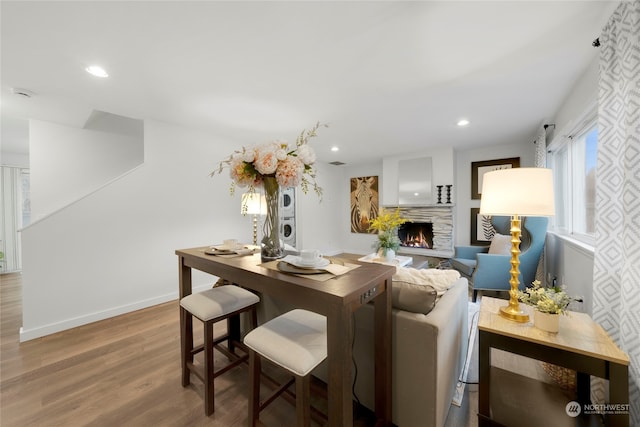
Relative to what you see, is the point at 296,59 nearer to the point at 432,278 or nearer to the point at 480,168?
the point at 432,278

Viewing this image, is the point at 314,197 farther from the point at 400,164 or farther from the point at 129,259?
the point at 129,259

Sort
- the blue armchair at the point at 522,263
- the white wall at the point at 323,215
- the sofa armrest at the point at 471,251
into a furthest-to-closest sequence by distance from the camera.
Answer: the white wall at the point at 323,215, the sofa armrest at the point at 471,251, the blue armchair at the point at 522,263

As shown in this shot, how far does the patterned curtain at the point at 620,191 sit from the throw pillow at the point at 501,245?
76.0 inches

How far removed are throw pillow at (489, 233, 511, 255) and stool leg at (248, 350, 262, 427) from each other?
3402mm

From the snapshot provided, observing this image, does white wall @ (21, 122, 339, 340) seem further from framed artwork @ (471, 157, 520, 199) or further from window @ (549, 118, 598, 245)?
framed artwork @ (471, 157, 520, 199)

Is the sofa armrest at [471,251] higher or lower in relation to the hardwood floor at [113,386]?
higher

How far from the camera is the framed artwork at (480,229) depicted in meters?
4.45

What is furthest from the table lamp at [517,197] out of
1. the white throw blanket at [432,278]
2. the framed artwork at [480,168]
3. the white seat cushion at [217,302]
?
the framed artwork at [480,168]

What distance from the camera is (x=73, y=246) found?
2.59 m

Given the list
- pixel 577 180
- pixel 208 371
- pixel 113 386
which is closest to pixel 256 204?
Result: pixel 208 371

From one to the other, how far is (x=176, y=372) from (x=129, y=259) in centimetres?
174

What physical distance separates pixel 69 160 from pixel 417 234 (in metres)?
5.92

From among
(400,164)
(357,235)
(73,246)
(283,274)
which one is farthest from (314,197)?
(283,274)
